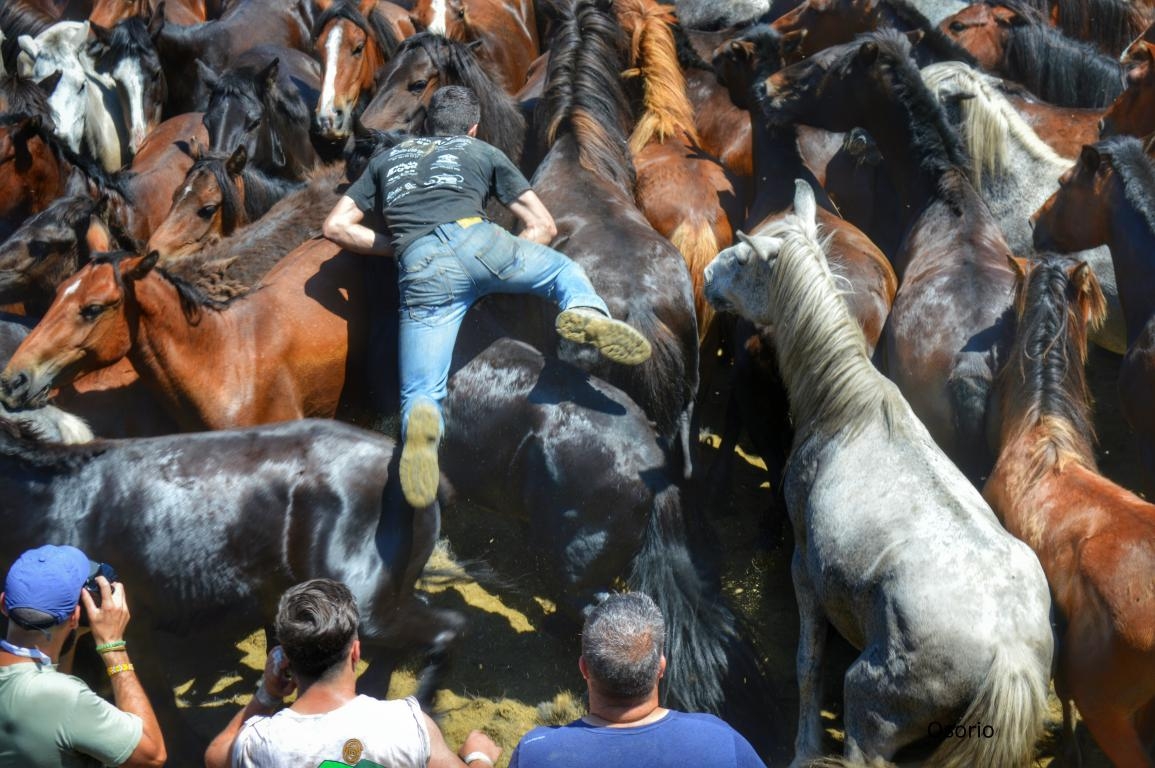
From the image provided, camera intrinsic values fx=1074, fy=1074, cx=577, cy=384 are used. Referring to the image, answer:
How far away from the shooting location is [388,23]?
832 cm

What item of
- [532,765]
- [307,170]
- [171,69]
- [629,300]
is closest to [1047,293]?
[629,300]

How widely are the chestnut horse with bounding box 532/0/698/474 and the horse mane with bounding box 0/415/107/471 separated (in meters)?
2.28

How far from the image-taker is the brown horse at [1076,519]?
337 cm

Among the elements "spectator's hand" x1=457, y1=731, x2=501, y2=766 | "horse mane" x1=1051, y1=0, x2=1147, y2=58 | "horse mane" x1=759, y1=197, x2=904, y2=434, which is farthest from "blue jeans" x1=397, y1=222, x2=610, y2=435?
"horse mane" x1=1051, y1=0, x2=1147, y2=58

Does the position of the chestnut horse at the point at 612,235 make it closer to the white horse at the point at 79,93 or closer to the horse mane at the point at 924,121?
the horse mane at the point at 924,121

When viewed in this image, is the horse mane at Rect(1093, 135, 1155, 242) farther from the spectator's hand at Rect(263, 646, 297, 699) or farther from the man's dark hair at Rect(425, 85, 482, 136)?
the spectator's hand at Rect(263, 646, 297, 699)

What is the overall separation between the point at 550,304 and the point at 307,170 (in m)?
2.65

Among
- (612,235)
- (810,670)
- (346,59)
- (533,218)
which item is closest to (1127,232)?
(612,235)

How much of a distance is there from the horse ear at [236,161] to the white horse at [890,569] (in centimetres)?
321

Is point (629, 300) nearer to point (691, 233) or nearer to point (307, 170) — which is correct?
point (691, 233)

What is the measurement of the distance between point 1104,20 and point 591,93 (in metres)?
4.88

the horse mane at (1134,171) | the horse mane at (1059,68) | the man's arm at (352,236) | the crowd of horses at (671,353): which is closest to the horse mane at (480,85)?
the crowd of horses at (671,353)

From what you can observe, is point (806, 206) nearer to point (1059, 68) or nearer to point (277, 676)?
point (277, 676)

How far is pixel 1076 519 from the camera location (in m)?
3.67
